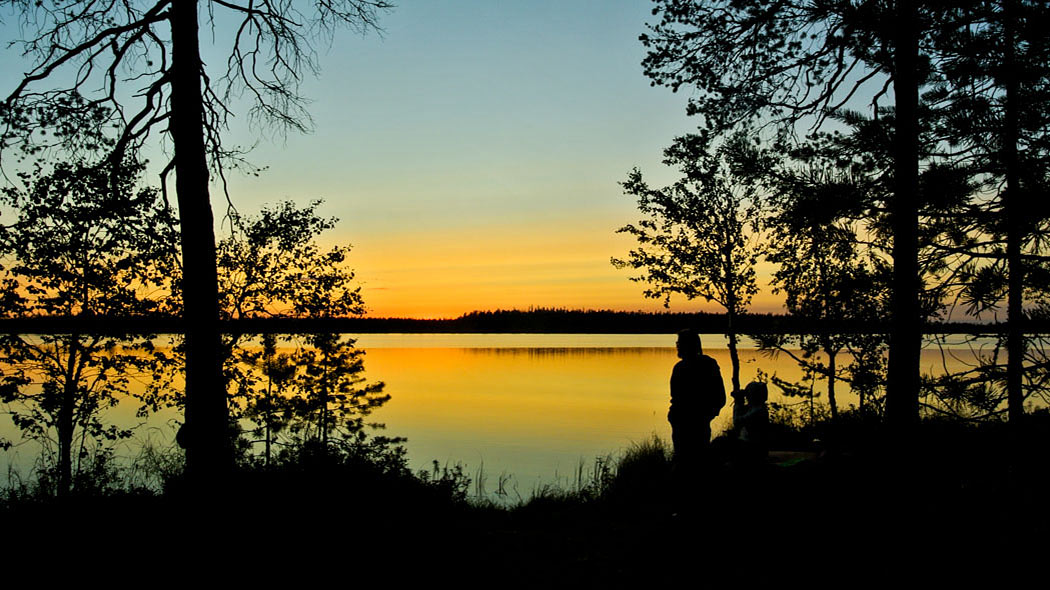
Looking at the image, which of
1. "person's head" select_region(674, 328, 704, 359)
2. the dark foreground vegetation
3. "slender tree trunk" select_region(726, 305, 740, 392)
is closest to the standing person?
"person's head" select_region(674, 328, 704, 359)

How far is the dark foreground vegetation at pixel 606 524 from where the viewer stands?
18.6 feet

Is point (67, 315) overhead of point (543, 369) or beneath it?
overhead

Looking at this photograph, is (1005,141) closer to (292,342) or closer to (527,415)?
(292,342)

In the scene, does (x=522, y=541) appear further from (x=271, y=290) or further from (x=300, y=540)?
(x=271, y=290)

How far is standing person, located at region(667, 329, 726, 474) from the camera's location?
8164 mm

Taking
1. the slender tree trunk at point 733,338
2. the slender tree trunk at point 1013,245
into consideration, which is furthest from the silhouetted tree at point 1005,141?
the slender tree trunk at point 733,338

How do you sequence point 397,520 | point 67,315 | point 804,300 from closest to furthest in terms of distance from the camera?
1. point 397,520
2. point 67,315
3. point 804,300

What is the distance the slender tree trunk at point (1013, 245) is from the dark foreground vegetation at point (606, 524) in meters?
0.62

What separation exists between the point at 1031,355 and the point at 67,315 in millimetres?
16173

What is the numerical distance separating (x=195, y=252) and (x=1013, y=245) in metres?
10.2

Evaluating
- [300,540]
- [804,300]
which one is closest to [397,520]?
[300,540]

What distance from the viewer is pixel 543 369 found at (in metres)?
67.3

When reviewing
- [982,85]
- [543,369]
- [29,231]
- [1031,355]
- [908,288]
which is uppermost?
[982,85]

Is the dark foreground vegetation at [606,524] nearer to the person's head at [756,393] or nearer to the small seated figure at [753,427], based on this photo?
the small seated figure at [753,427]
